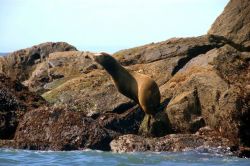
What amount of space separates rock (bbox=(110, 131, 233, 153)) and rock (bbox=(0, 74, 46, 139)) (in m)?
3.10

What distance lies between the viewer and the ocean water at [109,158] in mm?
13664

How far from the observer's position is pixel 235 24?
74.0 ft

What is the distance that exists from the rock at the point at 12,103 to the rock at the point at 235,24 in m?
7.60

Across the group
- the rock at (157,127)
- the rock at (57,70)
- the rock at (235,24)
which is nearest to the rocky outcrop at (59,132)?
the rock at (157,127)

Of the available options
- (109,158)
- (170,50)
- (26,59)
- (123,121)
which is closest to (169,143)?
(109,158)

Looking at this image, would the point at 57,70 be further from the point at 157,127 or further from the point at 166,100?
the point at 157,127

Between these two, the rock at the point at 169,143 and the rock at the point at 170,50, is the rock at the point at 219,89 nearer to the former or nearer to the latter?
the rock at the point at 169,143

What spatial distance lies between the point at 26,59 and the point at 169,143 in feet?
45.4

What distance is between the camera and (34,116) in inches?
653

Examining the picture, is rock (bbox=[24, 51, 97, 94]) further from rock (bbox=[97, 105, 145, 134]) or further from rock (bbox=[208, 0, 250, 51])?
rock (bbox=[208, 0, 250, 51])

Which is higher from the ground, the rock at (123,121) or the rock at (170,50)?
the rock at (170,50)

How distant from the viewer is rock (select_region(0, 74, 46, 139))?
1700 centimetres

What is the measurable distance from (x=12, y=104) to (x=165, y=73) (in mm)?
5391

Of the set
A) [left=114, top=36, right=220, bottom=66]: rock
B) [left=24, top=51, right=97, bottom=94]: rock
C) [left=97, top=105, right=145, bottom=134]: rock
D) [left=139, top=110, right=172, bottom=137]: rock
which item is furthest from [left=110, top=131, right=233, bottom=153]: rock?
[left=24, top=51, right=97, bottom=94]: rock
